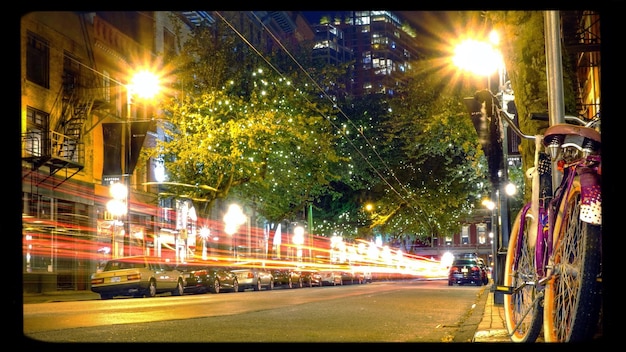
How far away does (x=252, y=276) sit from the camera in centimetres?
3550

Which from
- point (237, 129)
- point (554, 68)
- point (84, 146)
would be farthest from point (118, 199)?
point (554, 68)

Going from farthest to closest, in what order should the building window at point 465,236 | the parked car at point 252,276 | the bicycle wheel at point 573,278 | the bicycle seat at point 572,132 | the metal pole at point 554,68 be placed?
the building window at point 465,236 → the parked car at point 252,276 → the metal pole at point 554,68 → the bicycle seat at point 572,132 → the bicycle wheel at point 573,278

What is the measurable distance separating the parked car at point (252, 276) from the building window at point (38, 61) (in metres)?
11.0

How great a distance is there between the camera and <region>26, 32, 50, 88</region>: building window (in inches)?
1151

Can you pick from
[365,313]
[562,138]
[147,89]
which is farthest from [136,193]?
[562,138]

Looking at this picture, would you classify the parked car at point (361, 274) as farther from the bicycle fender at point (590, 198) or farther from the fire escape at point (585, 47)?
the bicycle fender at point (590, 198)

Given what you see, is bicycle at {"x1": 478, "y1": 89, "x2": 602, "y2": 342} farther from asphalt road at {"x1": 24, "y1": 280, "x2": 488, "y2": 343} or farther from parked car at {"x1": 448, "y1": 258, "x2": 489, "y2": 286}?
parked car at {"x1": 448, "y1": 258, "x2": 489, "y2": 286}

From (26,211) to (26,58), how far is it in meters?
5.54

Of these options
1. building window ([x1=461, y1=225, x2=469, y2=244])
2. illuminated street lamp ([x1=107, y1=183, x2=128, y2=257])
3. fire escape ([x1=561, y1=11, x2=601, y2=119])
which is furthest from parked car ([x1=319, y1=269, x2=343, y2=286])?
building window ([x1=461, y1=225, x2=469, y2=244])

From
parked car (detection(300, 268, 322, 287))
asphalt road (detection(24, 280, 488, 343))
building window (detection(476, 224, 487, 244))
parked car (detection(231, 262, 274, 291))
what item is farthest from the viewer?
building window (detection(476, 224, 487, 244))

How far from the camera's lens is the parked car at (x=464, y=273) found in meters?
39.0

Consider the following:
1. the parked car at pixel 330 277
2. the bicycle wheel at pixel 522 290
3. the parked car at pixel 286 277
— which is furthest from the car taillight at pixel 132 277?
the bicycle wheel at pixel 522 290

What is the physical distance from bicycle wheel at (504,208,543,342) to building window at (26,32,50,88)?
2543 centimetres

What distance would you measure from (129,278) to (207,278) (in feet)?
18.4
